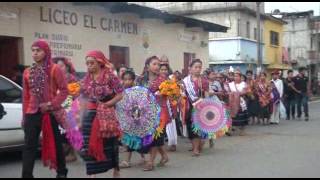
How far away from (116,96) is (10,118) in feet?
8.65

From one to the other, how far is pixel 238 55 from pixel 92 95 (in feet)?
94.5

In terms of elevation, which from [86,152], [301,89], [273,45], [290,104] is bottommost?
[290,104]

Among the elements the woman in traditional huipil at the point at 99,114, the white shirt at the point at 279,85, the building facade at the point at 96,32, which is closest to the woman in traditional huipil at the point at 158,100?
the woman in traditional huipil at the point at 99,114

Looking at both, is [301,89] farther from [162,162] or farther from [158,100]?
[162,162]

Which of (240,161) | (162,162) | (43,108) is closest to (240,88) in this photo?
(240,161)

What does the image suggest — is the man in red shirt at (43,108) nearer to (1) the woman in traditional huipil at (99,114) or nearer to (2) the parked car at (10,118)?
(1) the woman in traditional huipil at (99,114)

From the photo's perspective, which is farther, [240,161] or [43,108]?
[240,161]

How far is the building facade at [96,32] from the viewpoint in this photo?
14.6 m

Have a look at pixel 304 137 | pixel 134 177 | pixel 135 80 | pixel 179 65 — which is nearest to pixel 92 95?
pixel 134 177

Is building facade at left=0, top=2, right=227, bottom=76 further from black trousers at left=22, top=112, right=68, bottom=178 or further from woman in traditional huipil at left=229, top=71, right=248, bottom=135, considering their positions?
black trousers at left=22, top=112, right=68, bottom=178

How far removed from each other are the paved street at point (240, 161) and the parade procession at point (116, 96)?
0.11 meters

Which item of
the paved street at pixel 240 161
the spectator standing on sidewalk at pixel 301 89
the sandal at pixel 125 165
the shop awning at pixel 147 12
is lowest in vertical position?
the paved street at pixel 240 161

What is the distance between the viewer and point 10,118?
8.71 metres

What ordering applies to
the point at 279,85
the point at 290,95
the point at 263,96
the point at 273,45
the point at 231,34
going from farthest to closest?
the point at 273,45
the point at 231,34
the point at 290,95
the point at 279,85
the point at 263,96
